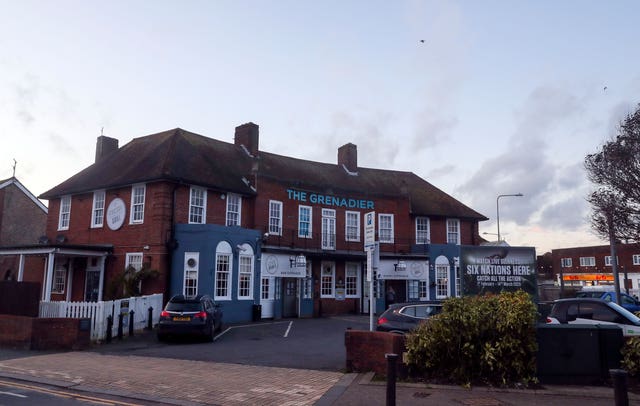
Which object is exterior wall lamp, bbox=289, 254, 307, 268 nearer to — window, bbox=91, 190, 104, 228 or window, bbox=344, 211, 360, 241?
window, bbox=344, 211, 360, 241

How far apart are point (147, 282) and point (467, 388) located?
672 inches

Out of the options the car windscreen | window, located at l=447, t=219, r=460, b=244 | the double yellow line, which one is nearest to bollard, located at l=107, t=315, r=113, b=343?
the car windscreen

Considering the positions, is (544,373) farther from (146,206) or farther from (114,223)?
(114,223)

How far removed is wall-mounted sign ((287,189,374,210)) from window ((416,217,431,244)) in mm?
3792

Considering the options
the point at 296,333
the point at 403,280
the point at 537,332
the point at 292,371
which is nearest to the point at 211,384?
the point at 292,371

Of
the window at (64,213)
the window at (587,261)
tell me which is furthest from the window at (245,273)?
the window at (587,261)

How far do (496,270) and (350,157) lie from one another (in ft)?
79.2

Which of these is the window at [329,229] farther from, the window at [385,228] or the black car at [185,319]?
the black car at [185,319]

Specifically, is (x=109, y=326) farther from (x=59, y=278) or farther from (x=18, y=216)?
(x=18, y=216)

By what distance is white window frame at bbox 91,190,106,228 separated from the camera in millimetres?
26109

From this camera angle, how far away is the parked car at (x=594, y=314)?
12.7m

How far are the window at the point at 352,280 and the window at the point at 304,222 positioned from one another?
318cm

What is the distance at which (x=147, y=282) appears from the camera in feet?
74.5

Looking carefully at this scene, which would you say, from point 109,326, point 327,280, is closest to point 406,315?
point 109,326
